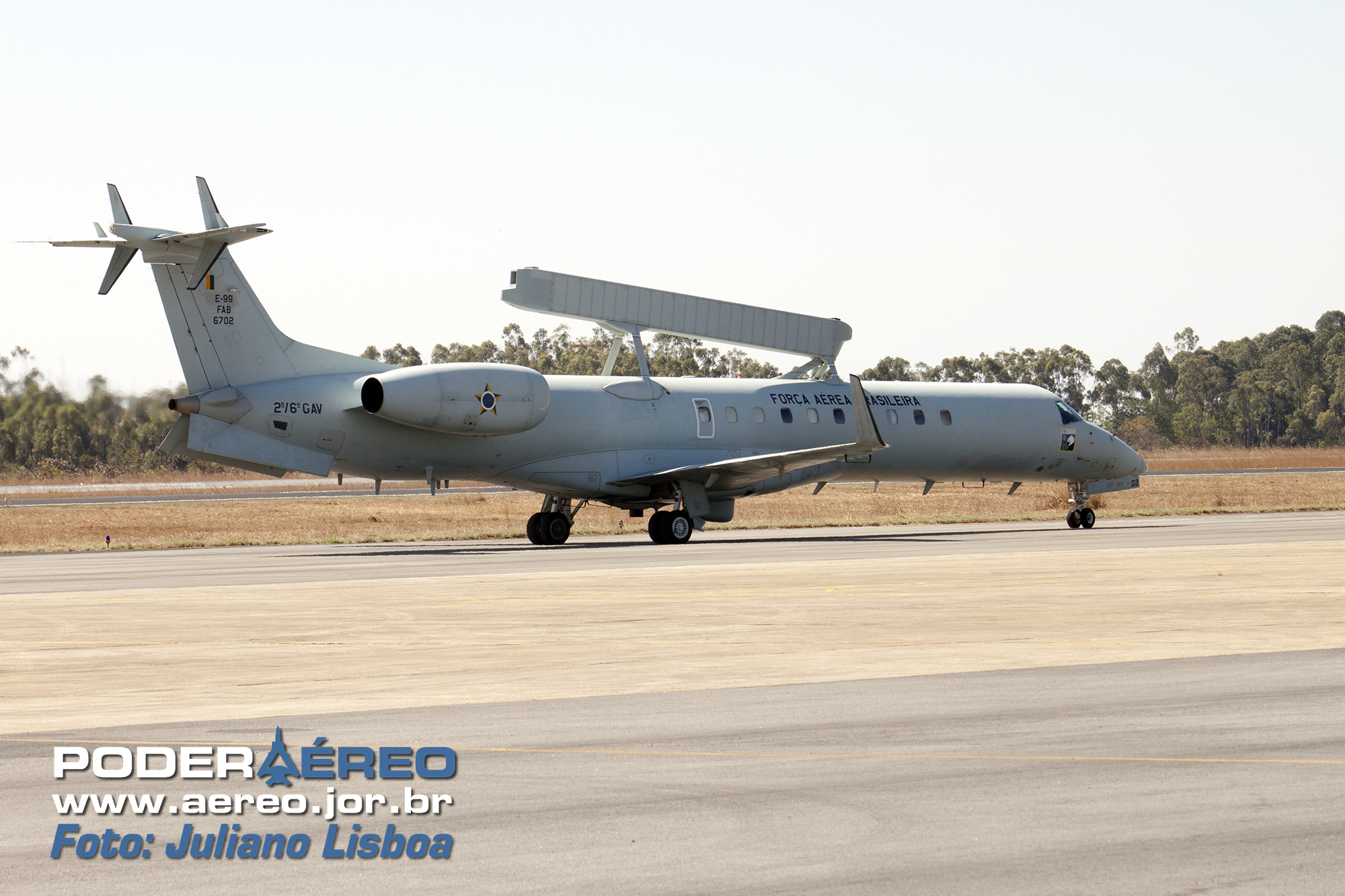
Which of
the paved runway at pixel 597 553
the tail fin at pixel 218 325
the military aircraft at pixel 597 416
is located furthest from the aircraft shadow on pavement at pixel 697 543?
the tail fin at pixel 218 325

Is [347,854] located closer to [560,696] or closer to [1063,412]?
[560,696]

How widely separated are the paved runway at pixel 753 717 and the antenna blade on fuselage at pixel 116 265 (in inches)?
350

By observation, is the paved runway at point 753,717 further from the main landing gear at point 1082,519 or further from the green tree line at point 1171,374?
the green tree line at point 1171,374

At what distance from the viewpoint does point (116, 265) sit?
1198 inches

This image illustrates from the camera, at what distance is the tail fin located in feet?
100

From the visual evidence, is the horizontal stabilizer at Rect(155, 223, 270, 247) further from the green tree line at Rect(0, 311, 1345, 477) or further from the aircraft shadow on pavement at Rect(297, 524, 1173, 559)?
the green tree line at Rect(0, 311, 1345, 477)

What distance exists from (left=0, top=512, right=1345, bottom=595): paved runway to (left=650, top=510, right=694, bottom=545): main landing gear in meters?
0.37

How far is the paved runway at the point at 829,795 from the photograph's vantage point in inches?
256

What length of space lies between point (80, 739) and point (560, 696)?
11.7 ft

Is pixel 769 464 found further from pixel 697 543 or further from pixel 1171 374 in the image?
pixel 1171 374

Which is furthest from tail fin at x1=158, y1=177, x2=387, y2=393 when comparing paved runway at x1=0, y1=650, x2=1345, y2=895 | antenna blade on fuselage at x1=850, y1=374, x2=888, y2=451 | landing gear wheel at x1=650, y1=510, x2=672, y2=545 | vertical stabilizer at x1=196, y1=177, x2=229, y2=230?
paved runway at x1=0, y1=650, x2=1345, y2=895

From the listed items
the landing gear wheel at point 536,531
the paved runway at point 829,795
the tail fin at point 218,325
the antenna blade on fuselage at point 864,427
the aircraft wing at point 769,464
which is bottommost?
the paved runway at point 829,795

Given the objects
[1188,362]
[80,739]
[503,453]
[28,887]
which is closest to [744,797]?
[28,887]

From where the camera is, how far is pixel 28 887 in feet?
20.8
